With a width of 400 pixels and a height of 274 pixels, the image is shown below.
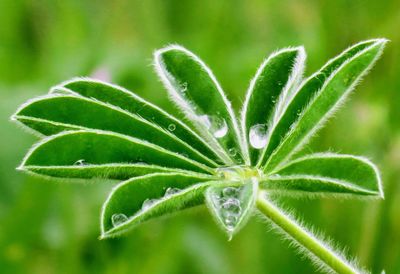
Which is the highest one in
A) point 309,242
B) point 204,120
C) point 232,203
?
point 204,120

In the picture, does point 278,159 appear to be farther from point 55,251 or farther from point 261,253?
point 55,251

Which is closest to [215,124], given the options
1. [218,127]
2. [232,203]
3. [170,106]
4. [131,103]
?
[218,127]

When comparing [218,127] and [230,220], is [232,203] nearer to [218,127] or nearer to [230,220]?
[230,220]

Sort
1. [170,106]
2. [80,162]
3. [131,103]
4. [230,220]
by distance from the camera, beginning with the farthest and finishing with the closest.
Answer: [170,106], [131,103], [80,162], [230,220]

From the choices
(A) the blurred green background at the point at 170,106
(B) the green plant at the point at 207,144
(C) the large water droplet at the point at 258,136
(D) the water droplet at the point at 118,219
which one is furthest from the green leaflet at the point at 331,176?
(A) the blurred green background at the point at 170,106

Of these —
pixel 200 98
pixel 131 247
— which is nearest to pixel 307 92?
pixel 200 98

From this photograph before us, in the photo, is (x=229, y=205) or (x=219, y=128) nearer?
(x=229, y=205)

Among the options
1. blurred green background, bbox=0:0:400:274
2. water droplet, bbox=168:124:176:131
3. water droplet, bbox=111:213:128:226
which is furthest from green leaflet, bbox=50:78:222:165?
blurred green background, bbox=0:0:400:274
